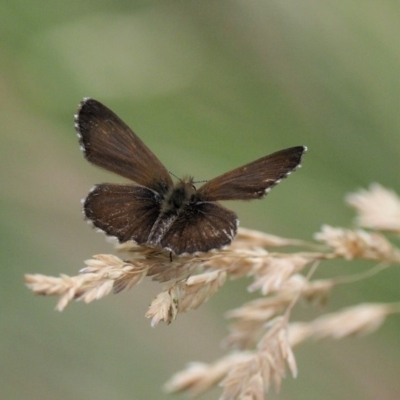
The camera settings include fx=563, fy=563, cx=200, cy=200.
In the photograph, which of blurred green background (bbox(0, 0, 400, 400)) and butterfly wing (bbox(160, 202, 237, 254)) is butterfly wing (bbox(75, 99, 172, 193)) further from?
blurred green background (bbox(0, 0, 400, 400))

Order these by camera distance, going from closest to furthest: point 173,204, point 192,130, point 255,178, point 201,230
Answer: point 201,230
point 255,178
point 173,204
point 192,130

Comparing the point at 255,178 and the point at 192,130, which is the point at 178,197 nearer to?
the point at 255,178

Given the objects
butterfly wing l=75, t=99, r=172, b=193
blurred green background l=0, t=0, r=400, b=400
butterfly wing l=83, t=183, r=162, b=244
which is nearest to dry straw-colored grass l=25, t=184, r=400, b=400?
butterfly wing l=83, t=183, r=162, b=244

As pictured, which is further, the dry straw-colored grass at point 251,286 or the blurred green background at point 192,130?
the blurred green background at point 192,130

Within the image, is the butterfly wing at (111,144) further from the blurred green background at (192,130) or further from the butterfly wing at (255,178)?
the blurred green background at (192,130)

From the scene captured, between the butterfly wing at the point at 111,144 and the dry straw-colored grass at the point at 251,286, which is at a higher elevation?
the butterfly wing at the point at 111,144

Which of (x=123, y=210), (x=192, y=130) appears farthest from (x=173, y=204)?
(x=192, y=130)

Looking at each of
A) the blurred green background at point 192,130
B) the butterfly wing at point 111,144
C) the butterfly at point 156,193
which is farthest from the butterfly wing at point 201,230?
the blurred green background at point 192,130

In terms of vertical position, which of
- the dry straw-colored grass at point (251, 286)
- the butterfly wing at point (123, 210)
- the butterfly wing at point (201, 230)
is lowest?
the dry straw-colored grass at point (251, 286)
